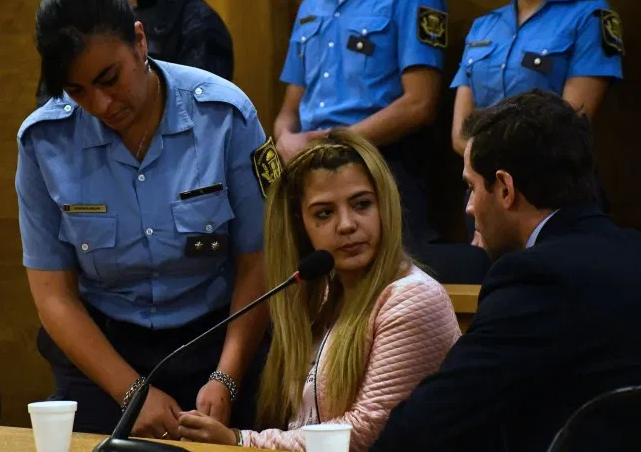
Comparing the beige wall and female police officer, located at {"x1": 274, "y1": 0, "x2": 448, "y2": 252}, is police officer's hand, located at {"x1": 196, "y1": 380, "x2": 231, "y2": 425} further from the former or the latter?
the beige wall

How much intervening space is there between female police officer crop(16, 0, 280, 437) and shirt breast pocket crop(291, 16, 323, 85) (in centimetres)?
120

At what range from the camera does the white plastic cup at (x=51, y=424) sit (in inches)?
60.1

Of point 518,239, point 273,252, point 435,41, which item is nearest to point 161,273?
point 273,252

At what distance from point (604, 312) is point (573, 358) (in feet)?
0.26

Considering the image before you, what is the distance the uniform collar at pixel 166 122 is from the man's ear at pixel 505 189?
2.44 feet

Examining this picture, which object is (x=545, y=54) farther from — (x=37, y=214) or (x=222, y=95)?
(x=37, y=214)

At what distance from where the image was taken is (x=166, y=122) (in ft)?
7.16

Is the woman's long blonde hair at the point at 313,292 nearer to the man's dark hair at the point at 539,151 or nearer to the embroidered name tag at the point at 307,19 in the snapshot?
the man's dark hair at the point at 539,151

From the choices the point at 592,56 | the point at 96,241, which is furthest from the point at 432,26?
the point at 96,241

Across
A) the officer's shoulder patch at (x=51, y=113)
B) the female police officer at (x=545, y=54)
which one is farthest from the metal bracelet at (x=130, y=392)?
the female police officer at (x=545, y=54)

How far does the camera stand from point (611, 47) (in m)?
2.98

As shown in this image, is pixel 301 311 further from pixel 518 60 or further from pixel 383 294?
pixel 518 60

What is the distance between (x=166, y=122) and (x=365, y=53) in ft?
3.97

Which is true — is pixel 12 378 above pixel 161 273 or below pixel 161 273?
below
